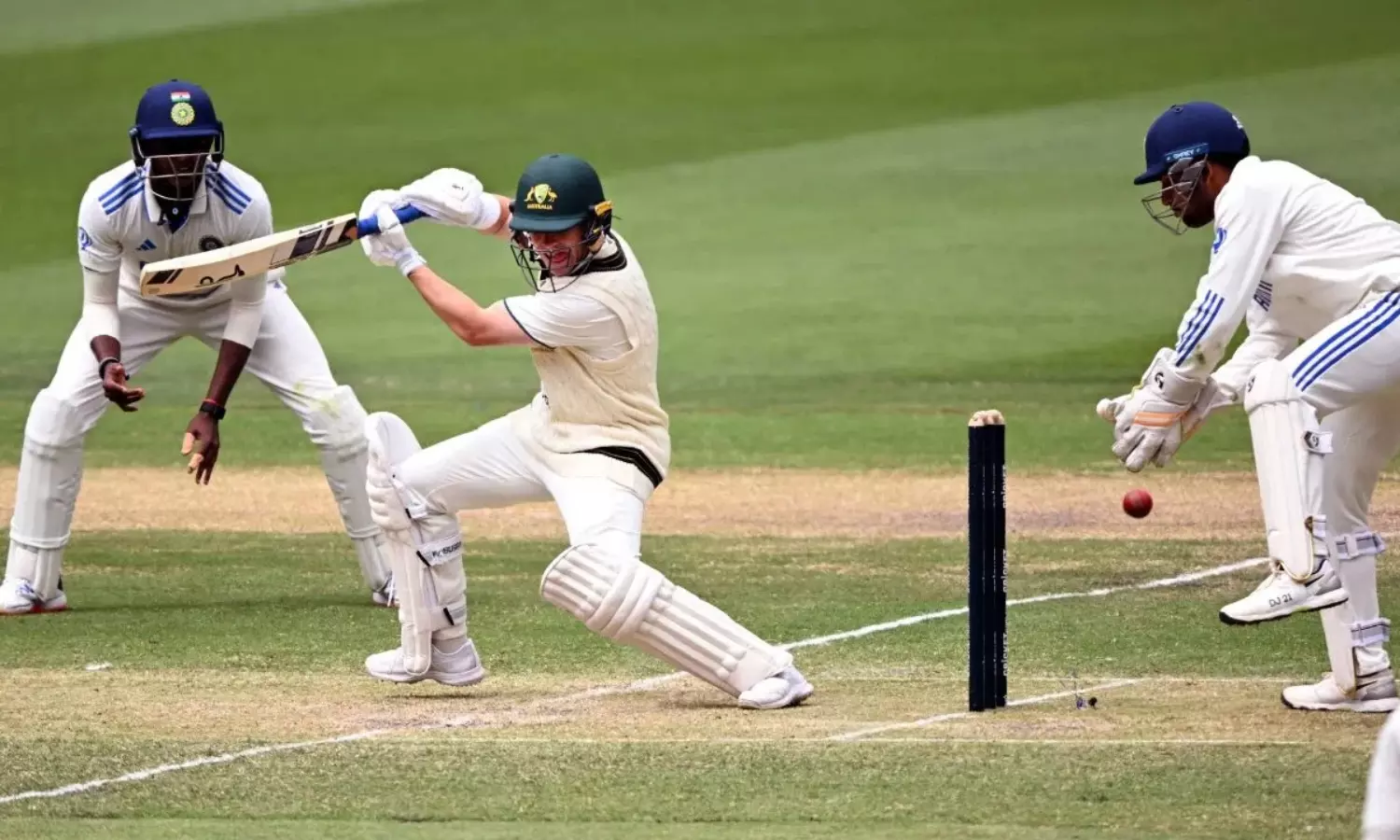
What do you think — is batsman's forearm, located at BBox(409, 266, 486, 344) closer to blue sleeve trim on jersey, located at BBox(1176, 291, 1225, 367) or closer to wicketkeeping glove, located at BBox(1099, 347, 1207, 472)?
wicketkeeping glove, located at BBox(1099, 347, 1207, 472)

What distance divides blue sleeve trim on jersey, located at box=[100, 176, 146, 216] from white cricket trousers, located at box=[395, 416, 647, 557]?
86.0 inches

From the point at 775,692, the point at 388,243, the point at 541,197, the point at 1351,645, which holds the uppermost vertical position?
the point at 541,197

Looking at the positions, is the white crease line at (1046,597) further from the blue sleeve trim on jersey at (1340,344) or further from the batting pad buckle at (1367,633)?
the blue sleeve trim on jersey at (1340,344)

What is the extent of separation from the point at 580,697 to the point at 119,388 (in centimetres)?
239

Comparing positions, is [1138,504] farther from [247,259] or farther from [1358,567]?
[247,259]

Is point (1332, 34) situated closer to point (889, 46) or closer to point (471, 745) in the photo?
point (889, 46)

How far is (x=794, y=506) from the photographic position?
39.7 feet

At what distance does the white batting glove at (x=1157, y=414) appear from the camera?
684cm

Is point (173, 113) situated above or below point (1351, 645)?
above

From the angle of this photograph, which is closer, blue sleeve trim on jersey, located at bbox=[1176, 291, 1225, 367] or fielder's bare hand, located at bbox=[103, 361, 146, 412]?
blue sleeve trim on jersey, located at bbox=[1176, 291, 1225, 367]

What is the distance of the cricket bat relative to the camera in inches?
295

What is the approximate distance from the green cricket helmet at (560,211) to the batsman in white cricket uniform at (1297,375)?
5.13 feet

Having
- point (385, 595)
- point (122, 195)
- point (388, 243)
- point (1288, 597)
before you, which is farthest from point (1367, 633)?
point (122, 195)

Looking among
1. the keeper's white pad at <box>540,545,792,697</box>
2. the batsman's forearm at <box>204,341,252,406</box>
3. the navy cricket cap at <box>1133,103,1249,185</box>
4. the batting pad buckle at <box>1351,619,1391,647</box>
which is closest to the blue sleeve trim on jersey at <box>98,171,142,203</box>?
the batsman's forearm at <box>204,341,252,406</box>
